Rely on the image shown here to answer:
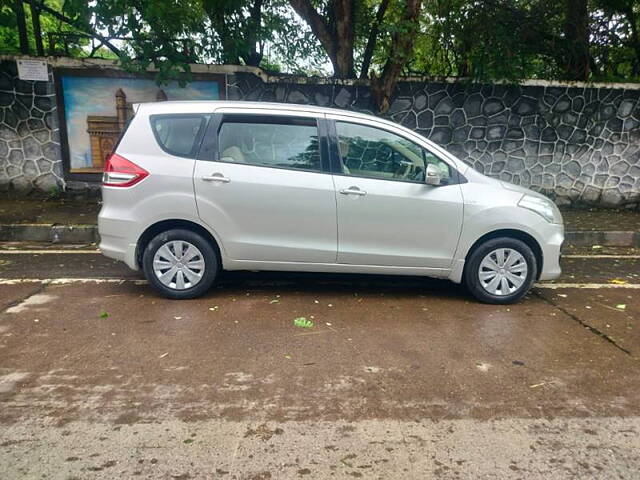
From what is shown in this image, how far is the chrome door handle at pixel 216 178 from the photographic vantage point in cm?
455

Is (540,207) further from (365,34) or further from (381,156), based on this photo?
(365,34)

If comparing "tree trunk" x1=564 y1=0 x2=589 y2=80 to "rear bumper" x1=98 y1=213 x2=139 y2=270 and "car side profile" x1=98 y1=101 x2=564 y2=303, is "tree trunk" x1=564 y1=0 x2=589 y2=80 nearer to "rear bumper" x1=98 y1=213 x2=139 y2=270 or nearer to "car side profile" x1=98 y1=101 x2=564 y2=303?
"car side profile" x1=98 y1=101 x2=564 y2=303

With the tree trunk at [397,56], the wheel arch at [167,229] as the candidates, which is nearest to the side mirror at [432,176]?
the wheel arch at [167,229]

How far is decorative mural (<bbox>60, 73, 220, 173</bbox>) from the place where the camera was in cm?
859

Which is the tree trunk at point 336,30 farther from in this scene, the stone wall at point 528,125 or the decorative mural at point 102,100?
the decorative mural at point 102,100

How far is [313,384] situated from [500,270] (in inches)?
97.1

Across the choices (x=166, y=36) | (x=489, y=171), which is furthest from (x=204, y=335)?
(x=489, y=171)

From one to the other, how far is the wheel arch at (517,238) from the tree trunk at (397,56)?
13.6ft

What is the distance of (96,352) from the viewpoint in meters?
3.66

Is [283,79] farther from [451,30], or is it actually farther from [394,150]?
[394,150]

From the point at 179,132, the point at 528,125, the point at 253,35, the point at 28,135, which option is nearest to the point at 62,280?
the point at 179,132

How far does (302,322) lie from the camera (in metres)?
4.32

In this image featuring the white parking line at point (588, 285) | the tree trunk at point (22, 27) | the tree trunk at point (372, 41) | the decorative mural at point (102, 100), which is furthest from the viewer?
the tree trunk at point (372, 41)

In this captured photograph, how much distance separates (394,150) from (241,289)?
2113 millimetres
